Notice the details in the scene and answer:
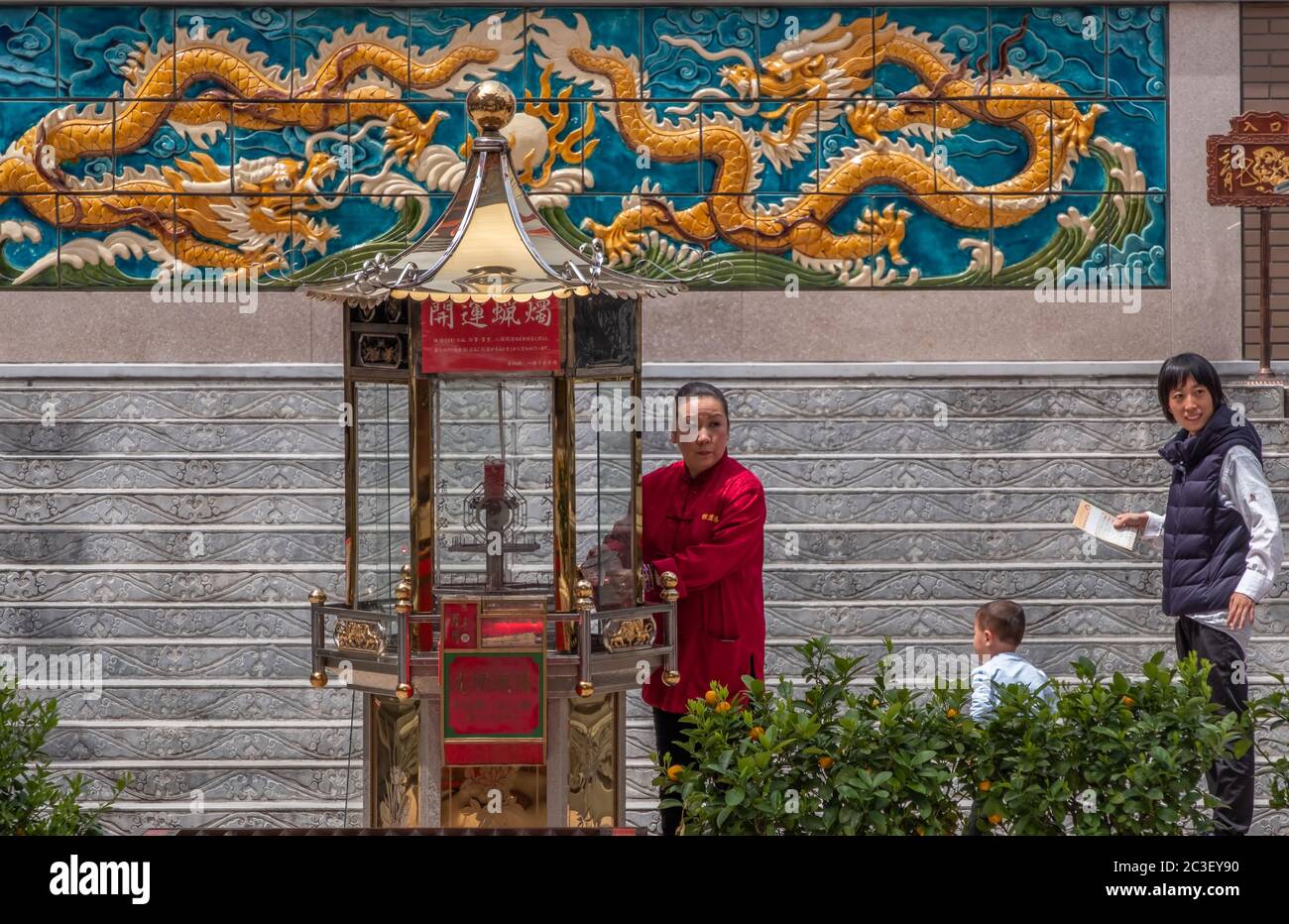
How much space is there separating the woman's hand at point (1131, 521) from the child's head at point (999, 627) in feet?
2.93

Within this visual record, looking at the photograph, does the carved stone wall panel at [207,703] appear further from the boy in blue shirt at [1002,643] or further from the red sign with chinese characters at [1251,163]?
the red sign with chinese characters at [1251,163]

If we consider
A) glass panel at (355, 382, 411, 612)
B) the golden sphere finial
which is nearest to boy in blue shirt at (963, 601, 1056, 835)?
glass panel at (355, 382, 411, 612)

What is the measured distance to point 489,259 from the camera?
17.9 ft

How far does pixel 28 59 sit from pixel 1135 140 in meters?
7.94

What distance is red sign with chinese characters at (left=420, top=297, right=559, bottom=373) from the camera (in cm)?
530

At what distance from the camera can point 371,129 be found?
12.5 m

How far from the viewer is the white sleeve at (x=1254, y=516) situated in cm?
594

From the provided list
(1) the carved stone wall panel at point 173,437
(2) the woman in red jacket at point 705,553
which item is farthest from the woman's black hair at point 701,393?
(1) the carved stone wall panel at point 173,437

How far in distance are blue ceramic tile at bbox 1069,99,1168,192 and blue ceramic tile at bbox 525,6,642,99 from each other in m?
3.30

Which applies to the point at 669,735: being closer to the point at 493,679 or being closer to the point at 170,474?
the point at 493,679

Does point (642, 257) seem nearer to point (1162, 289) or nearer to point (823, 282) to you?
point (823, 282)

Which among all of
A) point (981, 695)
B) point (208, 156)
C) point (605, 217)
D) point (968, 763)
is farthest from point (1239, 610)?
point (208, 156)
